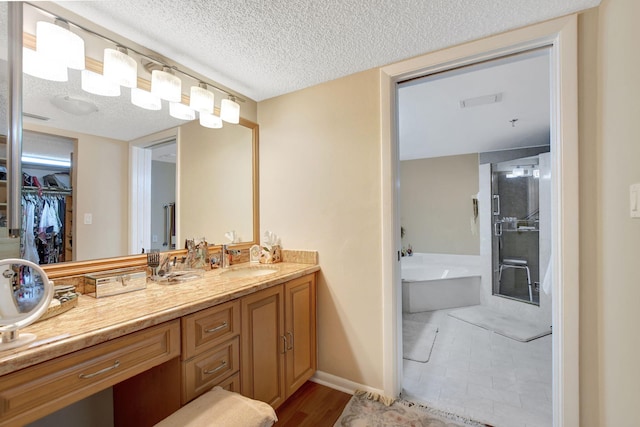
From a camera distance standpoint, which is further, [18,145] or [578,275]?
[578,275]

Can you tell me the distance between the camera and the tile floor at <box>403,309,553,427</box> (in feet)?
5.51

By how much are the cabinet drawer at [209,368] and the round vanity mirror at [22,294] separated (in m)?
0.52

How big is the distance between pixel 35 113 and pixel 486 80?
8.79 feet

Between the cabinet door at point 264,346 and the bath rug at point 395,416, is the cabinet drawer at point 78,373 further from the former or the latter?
the bath rug at point 395,416

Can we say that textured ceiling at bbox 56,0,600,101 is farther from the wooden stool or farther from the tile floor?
the tile floor

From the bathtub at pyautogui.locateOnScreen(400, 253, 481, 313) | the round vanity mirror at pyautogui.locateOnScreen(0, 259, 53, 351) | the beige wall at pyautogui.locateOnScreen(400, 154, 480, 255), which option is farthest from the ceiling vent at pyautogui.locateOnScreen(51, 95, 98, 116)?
the beige wall at pyautogui.locateOnScreen(400, 154, 480, 255)

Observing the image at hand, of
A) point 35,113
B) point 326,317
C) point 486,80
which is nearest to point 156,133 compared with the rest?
point 35,113

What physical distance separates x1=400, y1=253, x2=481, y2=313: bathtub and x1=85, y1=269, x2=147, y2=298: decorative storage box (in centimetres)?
287

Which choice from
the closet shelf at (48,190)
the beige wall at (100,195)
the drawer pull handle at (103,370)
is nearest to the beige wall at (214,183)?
the beige wall at (100,195)

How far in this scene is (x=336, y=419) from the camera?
1.63 m

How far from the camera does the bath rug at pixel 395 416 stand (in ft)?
5.16

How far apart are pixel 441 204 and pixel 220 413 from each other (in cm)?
430

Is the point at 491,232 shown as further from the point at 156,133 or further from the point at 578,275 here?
the point at 156,133

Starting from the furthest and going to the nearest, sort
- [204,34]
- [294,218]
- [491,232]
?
1. [491,232]
2. [294,218]
3. [204,34]
